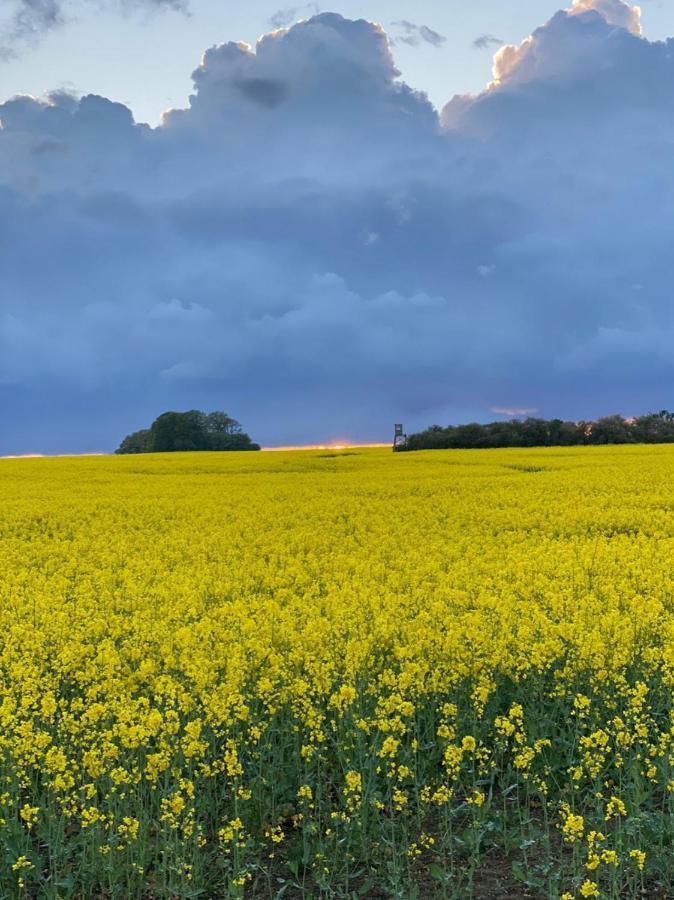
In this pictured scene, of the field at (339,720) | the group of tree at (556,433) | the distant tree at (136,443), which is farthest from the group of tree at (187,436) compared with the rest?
the field at (339,720)

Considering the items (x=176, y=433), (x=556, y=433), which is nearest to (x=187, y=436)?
(x=176, y=433)

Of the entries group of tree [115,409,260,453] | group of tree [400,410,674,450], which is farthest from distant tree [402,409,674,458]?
group of tree [115,409,260,453]

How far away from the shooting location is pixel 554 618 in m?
9.56

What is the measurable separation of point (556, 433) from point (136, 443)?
60.6 meters

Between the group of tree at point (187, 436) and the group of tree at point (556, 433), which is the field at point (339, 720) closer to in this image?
the group of tree at point (556, 433)

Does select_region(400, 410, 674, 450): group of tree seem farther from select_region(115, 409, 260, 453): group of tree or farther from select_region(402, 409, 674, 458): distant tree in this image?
select_region(115, 409, 260, 453): group of tree

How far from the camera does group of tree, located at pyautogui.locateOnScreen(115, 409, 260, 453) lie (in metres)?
95.1

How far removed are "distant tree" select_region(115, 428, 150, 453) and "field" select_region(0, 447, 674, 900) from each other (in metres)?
86.4

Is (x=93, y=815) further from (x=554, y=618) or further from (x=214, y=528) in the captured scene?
(x=214, y=528)

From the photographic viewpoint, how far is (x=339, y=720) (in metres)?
6.91

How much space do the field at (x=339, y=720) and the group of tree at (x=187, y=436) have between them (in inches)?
3146

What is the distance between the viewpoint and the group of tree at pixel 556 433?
230ft

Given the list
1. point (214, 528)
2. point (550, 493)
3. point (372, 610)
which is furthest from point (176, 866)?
point (550, 493)

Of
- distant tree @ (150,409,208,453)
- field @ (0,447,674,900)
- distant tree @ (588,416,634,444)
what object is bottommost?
field @ (0,447,674,900)
